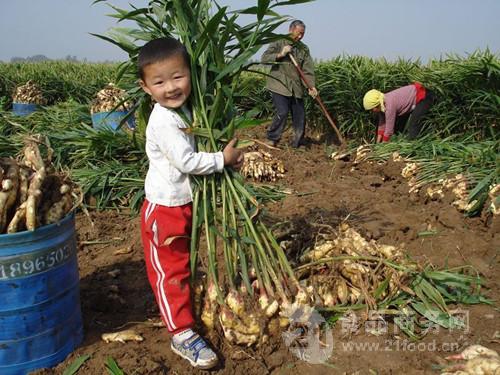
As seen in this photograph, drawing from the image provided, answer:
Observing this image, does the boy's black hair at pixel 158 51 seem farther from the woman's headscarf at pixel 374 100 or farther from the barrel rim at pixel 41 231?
the woman's headscarf at pixel 374 100

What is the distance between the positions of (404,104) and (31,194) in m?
5.35

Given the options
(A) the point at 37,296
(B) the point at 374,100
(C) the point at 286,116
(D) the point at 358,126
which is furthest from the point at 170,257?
(D) the point at 358,126

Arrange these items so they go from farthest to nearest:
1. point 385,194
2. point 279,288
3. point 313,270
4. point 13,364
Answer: point 385,194 → point 313,270 → point 279,288 → point 13,364

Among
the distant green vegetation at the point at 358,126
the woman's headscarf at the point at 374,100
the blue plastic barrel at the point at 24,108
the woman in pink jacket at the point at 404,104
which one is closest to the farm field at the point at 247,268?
the distant green vegetation at the point at 358,126

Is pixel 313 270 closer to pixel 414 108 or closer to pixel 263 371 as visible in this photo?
pixel 263 371

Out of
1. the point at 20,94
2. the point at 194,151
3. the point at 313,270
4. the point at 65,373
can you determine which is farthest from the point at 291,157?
the point at 20,94

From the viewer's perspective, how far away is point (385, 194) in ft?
14.5

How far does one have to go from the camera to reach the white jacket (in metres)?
1.95

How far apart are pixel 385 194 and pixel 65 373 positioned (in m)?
3.33

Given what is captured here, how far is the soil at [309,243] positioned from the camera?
2080 mm

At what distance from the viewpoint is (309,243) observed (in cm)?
273

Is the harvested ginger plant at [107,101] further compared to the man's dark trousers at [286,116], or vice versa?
the man's dark trousers at [286,116]

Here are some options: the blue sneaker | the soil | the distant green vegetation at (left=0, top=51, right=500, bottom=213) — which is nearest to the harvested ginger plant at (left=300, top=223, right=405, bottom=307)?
the soil

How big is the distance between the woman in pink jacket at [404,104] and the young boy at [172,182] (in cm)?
457
